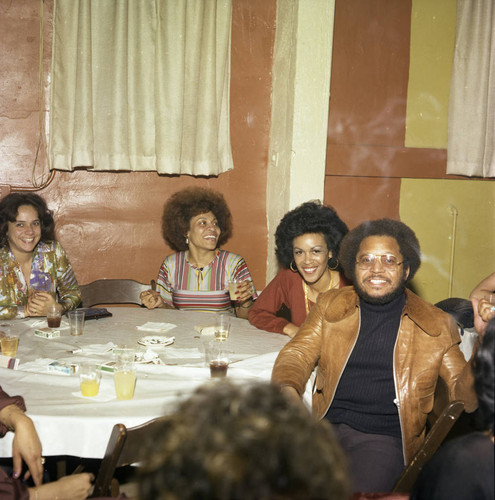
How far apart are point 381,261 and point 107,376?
1213 millimetres

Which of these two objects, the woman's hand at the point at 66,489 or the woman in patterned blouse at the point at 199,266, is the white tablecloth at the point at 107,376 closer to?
the woman's hand at the point at 66,489

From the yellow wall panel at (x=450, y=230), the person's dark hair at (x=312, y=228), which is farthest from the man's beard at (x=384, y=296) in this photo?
the yellow wall panel at (x=450, y=230)

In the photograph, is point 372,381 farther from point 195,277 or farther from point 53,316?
point 195,277

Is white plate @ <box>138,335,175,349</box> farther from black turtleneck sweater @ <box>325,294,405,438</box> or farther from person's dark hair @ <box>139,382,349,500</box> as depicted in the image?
person's dark hair @ <box>139,382,349,500</box>

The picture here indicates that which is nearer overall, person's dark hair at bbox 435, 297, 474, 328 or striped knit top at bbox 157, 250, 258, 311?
person's dark hair at bbox 435, 297, 474, 328

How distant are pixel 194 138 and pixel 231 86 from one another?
0.53 m

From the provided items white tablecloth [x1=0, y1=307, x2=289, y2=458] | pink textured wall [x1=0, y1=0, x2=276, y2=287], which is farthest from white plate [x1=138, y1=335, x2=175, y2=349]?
pink textured wall [x1=0, y1=0, x2=276, y2=287]

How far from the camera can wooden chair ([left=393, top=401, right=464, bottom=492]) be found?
1.73 m

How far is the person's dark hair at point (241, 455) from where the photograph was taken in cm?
76

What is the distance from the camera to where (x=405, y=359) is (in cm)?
227

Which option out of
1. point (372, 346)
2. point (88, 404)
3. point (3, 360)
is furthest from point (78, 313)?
point (372, 346)

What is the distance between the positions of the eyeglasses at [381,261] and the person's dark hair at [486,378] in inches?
47.4

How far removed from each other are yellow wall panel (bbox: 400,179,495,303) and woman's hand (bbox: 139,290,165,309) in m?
2.33

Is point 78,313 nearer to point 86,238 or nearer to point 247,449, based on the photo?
point 86,238
